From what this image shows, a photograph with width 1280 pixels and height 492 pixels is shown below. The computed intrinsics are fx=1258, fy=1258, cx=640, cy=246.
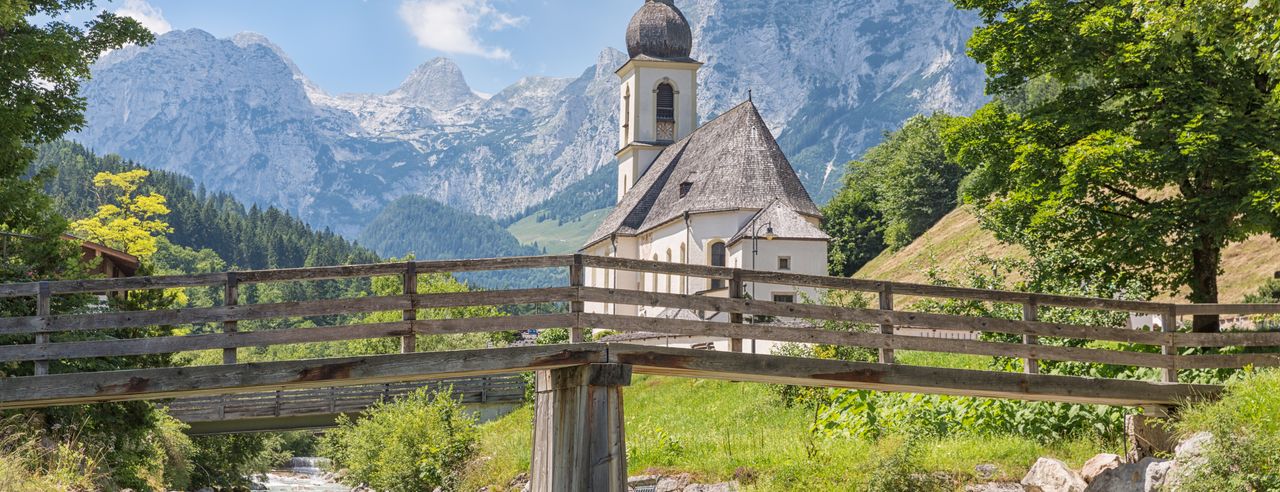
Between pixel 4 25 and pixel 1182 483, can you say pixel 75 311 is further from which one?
pixel 1182 483

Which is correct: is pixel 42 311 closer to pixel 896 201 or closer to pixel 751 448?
pixel 751 448

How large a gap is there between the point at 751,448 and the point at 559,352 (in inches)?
361

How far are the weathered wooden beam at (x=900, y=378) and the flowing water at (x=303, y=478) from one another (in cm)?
3713

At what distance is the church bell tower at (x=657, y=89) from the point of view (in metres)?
74.2

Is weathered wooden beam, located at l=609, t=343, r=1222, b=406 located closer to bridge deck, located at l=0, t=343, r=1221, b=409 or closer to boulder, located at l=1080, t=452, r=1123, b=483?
bridge deck, located at l=0, t=343, r=1221, b=409

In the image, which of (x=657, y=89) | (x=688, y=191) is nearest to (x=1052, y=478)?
(x=688, y=191)

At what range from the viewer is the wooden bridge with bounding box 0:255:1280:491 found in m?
14.3

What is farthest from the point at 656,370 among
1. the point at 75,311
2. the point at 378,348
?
the point at 378,348

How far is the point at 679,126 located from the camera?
245ft

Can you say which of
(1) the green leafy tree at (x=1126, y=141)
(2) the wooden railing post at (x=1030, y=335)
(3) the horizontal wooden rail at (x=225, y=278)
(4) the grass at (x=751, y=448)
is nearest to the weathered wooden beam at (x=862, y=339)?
(2) the wooden railing post at (x=1030, y=335)

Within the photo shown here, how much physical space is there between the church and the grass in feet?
33.3

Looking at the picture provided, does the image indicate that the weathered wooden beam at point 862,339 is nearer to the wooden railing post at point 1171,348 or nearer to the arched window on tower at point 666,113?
the wooden railing post at point 1171,348

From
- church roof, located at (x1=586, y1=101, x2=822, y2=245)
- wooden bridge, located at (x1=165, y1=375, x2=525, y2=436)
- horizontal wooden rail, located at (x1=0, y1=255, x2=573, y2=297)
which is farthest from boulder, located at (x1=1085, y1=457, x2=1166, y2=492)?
church roof, located at (x1=586, y1=101, x2=822, y2=245)

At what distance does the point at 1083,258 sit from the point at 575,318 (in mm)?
11104
